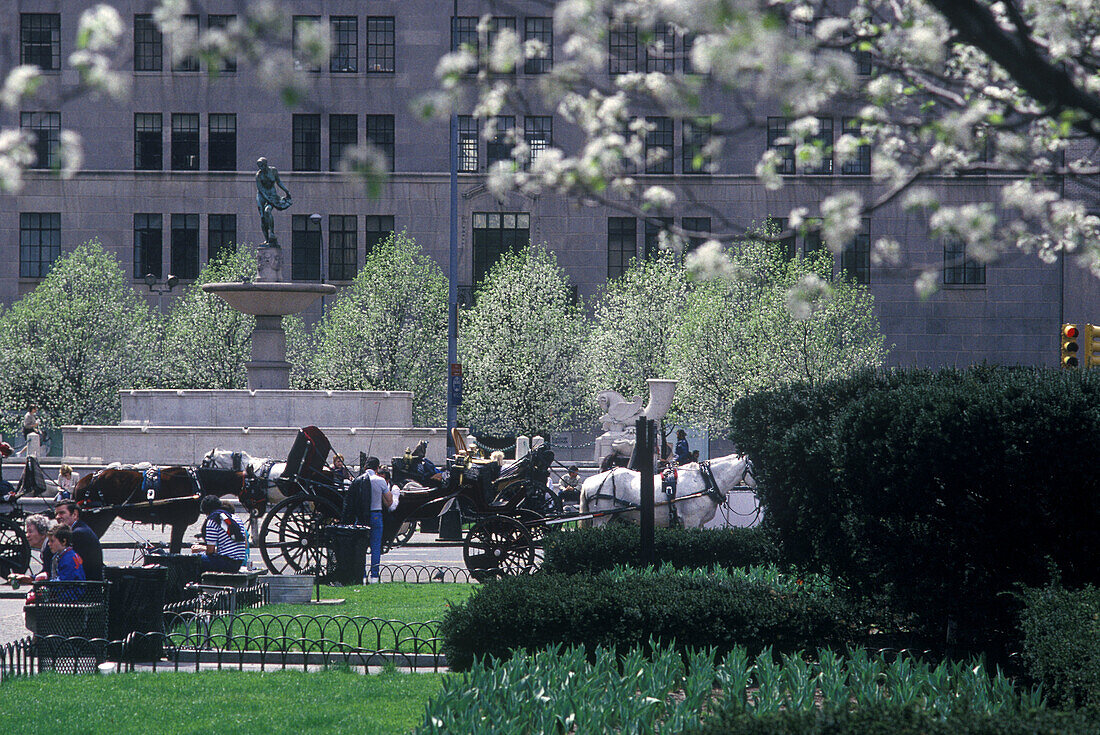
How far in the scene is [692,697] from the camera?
745cm

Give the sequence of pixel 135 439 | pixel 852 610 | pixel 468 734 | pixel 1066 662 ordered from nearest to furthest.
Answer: pixel 468 734, pixel 1066 662, pixel 852 610, pixel 135 439

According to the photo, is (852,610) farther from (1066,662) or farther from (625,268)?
(625,268)

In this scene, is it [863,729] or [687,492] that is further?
[687,492]

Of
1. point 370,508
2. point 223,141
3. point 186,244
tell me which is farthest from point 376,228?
point 370,508

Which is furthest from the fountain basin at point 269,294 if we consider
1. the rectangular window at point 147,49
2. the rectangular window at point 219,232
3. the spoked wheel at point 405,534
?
the rectangular window at point 147,49

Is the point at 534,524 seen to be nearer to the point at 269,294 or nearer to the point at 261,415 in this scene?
the point at 269,294

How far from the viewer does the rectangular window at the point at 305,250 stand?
5384cm

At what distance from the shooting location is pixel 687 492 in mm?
19844

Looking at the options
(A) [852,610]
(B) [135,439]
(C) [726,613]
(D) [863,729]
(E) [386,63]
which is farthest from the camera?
(E) [386,63]

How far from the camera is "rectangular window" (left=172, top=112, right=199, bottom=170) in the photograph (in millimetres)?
53750

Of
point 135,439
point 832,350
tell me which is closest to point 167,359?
point 135,439

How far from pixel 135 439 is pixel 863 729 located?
102ft

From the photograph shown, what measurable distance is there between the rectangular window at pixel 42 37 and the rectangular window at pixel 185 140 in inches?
224

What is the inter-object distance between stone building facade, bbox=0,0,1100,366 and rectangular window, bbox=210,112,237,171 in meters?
0.06
